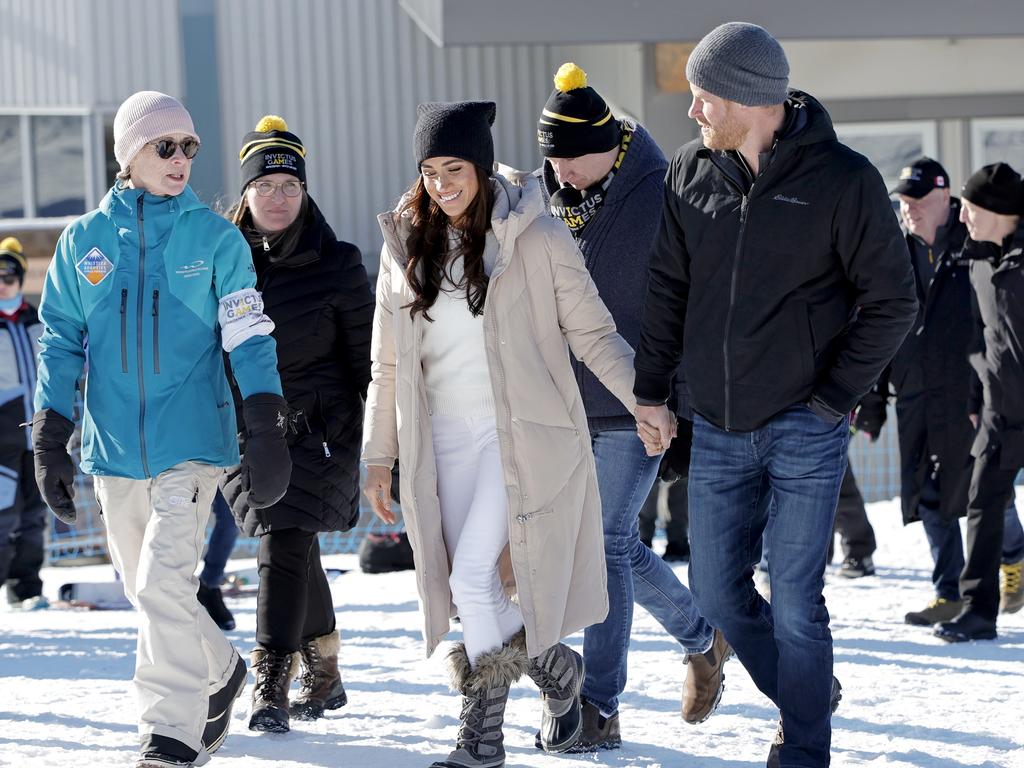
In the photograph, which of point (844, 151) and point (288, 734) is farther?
point (288, 734)

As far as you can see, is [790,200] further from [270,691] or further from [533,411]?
[270,691]

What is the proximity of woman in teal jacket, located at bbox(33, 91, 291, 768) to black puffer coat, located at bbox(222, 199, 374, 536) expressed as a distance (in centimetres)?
69

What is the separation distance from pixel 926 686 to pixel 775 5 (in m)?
7.92

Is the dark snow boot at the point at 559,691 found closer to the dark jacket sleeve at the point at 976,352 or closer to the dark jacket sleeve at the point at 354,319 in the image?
the dark jacket sleeve at the point at 354,319

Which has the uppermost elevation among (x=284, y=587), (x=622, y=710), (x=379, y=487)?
(x=379, y=487)

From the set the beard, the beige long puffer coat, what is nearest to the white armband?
the beige long puffer coat

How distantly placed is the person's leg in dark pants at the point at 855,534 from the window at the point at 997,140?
7.13 meters

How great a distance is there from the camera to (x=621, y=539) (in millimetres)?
4664

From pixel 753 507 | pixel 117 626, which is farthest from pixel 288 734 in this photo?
pixel 117 626

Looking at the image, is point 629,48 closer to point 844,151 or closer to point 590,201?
point 590,201

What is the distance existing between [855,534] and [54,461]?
199 inches

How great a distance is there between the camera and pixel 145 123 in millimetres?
4289

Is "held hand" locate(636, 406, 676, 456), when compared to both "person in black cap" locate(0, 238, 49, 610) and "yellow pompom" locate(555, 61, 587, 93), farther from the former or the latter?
"person in black cap" locate(0, 238, 49, 610)

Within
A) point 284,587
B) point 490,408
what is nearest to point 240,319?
point 490,408
